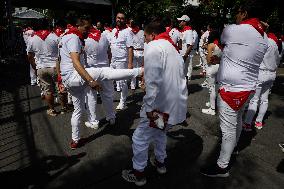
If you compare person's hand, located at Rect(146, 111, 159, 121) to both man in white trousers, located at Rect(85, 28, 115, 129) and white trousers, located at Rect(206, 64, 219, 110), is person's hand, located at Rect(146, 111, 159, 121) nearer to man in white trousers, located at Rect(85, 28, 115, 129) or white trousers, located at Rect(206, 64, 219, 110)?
man in white trousers, located at Rect(85, 28, 115, 129)

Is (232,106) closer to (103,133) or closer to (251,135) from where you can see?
(251,135)

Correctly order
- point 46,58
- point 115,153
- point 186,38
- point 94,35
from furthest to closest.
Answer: point 186,38, point 46,58, point 94,35, point 115,153

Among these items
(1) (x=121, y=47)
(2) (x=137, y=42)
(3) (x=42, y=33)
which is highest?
(3) (x=42, y=33)

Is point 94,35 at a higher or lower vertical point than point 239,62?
higher

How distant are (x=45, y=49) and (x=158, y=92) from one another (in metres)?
4.36

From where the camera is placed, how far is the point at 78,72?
14.1ft

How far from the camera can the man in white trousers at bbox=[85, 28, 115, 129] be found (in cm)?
565

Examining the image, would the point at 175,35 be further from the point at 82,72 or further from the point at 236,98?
the point at 236,98

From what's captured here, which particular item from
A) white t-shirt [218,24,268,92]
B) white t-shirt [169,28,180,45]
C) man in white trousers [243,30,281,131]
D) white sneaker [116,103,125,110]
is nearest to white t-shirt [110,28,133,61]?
white sneaker [116,103,125,110]

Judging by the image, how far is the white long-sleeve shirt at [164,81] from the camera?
11.0 feet

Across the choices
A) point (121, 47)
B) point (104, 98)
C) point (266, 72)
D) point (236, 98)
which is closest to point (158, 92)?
point (236, 98)

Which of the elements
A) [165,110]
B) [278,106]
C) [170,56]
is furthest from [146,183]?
[278,106]

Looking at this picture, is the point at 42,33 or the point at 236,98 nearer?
the point at 236,98

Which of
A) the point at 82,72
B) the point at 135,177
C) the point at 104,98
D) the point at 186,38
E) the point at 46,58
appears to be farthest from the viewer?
the point at 186,38
